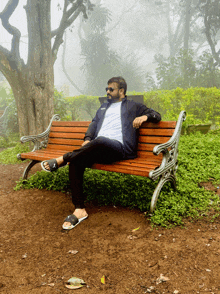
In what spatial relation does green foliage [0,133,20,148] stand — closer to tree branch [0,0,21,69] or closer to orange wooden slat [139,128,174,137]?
tree branch [0,0,21,69]

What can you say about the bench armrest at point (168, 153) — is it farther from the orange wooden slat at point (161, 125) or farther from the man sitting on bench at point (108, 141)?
the man sitting on bench at point (108, 141)

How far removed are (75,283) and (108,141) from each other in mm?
1518

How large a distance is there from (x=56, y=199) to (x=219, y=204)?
2.14 metres

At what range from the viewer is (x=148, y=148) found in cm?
330

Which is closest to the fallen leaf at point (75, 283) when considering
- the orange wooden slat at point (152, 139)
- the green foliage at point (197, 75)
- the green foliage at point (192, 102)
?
the orange wooden slat at point (152, 139)

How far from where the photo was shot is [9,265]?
208 centimetres

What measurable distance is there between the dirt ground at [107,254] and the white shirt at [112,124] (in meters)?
0.93

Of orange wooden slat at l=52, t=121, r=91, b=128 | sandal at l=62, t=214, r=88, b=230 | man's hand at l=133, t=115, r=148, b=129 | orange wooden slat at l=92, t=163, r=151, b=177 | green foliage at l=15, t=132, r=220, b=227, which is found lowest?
sandal at l=62, t=214, r=88, b=230

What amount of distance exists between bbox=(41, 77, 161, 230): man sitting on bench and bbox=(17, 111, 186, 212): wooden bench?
0.42 feet

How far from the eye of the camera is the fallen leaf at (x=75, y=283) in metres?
1.80

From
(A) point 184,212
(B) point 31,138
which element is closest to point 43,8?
(B) point 31,138

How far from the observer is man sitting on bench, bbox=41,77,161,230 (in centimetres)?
285

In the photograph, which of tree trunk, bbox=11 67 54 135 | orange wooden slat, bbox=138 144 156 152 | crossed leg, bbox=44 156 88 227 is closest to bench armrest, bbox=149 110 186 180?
orange wooden slat, bbox=138 144 156 152

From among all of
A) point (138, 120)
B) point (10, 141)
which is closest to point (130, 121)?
point (138, 120)
